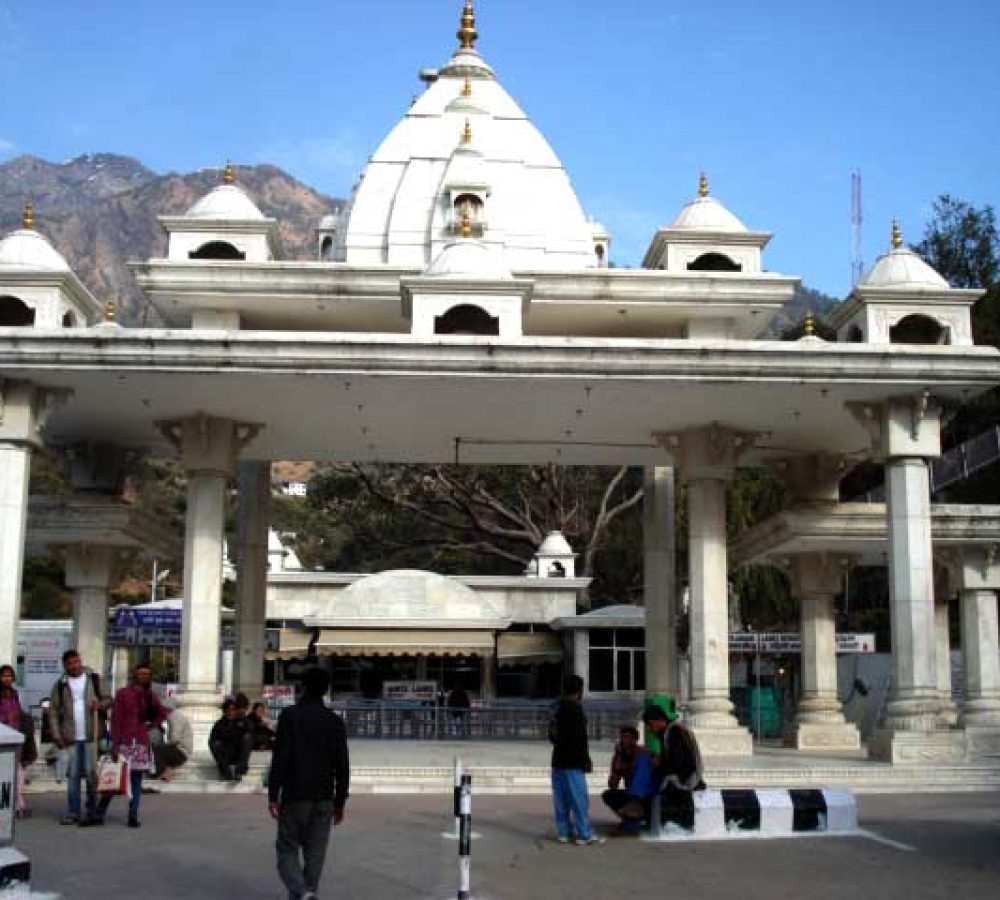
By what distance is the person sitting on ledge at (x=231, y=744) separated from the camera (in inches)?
619

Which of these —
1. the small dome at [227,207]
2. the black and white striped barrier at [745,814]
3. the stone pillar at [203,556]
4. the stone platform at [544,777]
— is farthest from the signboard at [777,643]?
the black and white striped barrier at [745,814]

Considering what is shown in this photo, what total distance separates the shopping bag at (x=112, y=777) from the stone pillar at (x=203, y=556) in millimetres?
5858

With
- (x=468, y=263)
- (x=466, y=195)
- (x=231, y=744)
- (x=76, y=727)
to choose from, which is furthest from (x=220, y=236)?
(x=76, y=727)

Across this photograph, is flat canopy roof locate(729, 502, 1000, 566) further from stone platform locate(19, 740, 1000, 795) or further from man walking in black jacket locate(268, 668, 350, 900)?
man walking in black jacket locate(268, 668, 350, 900)

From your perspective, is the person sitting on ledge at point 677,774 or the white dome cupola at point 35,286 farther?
the white dome cupola at point 35,286

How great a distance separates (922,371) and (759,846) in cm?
877

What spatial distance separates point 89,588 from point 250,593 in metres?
3.01

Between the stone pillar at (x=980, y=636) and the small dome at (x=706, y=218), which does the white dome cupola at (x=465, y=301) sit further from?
the stone pillar at (x=980, y=636)

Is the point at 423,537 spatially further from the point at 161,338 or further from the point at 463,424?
the point at 161,338

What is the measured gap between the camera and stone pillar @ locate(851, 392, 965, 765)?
17.2 m

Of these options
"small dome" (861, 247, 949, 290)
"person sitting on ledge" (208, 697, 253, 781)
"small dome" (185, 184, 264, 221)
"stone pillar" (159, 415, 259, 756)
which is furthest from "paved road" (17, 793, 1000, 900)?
"small dome" (185, 184, 264, 221)

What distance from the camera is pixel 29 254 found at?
19.3 metres

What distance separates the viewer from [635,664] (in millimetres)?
35312

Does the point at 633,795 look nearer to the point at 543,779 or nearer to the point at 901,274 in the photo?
the point at 543,779
